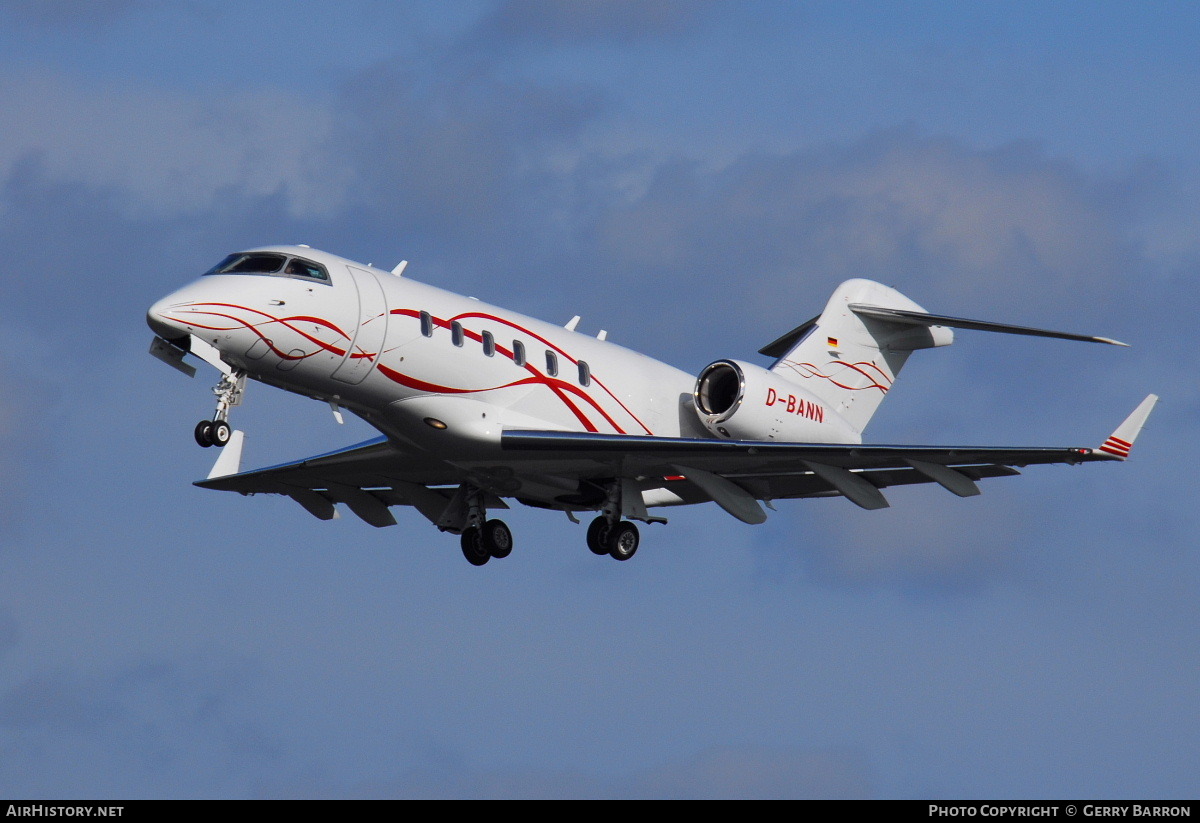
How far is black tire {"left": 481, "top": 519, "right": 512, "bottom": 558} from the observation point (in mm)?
25516

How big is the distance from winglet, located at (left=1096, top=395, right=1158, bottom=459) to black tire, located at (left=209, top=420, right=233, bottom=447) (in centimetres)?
1028

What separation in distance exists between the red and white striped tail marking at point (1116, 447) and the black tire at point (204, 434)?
10505 mm

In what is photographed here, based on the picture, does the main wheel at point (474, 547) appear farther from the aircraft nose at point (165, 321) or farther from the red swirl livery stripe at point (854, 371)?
the aircraft nose at point (165, 321)

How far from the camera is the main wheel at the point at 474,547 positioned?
25531 mm

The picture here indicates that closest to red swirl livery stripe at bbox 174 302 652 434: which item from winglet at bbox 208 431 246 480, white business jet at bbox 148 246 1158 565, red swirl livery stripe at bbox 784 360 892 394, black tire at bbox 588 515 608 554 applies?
white business jet at bbox 148 246 1158 565

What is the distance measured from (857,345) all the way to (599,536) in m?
6.00

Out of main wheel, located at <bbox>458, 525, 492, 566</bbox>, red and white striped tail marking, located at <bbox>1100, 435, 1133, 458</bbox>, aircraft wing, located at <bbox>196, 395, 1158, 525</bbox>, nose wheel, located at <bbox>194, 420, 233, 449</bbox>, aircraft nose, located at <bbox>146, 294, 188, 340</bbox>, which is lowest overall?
main wheel, located at <bbox>458, 525, 492, 566</bbox>

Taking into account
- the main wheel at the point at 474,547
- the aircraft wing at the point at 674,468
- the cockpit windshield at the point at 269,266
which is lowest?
the main wheel at the point at 474,547

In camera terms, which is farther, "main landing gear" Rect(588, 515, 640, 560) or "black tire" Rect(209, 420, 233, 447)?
"main landing gear" Rect(588, 515, 640, 560)

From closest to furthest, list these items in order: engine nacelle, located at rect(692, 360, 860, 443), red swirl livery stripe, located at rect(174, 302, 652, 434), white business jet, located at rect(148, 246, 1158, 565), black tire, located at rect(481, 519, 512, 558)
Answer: red swirl livery stripe, located at rect(174, 302, 652, 434), white business jet, located at rect(148, 246, 1158, 565), engine nacelle, located at rect(692, 360, 860, 443), black tire, located at rect(481, 519, 512, 558)

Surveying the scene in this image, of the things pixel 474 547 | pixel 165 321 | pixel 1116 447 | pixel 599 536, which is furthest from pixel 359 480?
pixel 1116 447

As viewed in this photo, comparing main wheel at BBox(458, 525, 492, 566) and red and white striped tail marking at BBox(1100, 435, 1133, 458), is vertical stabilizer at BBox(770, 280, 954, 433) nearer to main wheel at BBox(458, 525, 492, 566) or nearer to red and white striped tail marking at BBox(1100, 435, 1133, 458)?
main wheel at BBox(458, 525, 492, 566)

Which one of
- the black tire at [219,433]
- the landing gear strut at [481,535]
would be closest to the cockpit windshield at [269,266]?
the black tire at [219,433]

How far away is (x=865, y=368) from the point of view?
27.8 metres
